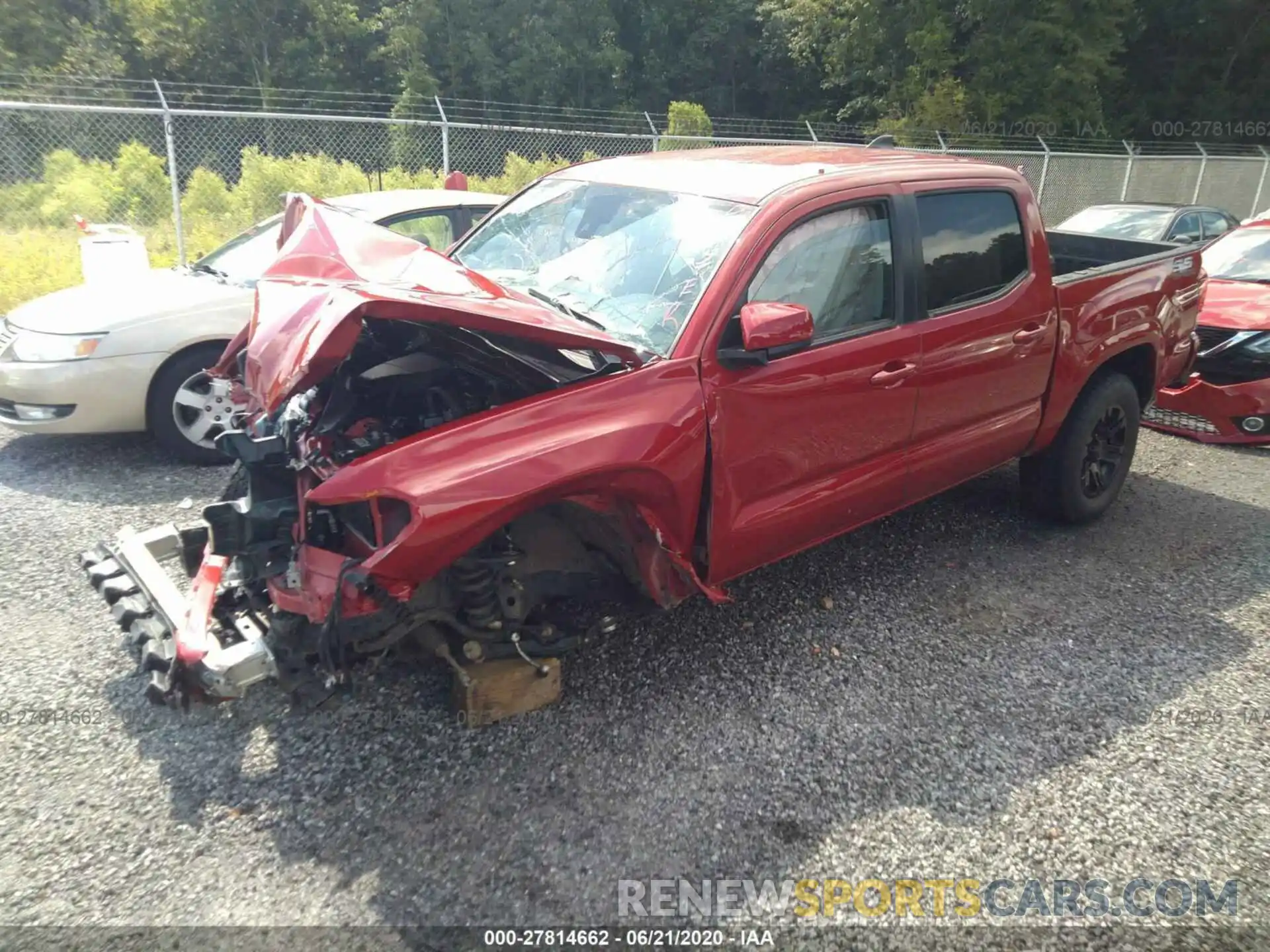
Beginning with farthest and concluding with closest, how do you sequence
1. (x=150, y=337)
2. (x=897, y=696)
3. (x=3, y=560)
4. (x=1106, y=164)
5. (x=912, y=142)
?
(x=912, y=142) → (x=1106, y=164) → (x=150, y=337) → (x=3, y=560) → (x=897, y=696)

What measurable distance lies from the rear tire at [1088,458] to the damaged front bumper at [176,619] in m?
3.99

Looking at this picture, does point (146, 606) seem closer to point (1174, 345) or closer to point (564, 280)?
point (564, 280)

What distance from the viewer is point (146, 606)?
2781 millimetres

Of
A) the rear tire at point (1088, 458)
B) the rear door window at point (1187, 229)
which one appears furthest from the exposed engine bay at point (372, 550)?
the rear door window at point (1187, 229)

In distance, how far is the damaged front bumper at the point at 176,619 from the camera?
243cm

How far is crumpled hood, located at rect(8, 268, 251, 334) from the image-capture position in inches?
194

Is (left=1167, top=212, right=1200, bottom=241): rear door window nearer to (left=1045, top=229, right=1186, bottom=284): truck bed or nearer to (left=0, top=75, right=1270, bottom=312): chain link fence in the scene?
(left=0, top=75, right=1270, bottom=312): chain link fence

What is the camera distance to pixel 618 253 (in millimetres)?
3385

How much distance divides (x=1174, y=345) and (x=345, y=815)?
5.00 m

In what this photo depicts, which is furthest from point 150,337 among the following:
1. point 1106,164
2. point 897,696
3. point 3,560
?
point 1106,164

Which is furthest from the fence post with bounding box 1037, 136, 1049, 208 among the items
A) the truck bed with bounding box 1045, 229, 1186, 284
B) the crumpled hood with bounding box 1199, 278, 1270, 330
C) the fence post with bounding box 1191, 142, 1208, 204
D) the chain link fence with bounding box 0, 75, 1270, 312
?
the truck bed with bounding box 1045, 229, 1186, 284

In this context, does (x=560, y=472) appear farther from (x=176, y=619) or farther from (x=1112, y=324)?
(x=1112, y=324)

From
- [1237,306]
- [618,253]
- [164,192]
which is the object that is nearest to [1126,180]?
[1237,306]

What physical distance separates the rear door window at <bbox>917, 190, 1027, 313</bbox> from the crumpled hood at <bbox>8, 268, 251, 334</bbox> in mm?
3930
